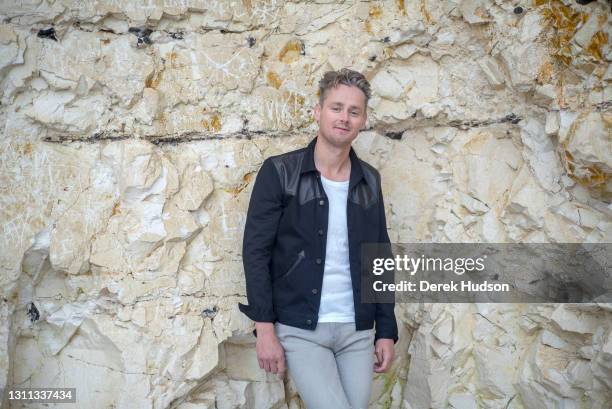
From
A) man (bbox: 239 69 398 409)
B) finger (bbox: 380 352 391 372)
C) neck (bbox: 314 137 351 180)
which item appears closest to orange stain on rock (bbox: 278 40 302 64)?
man (bbox: 239 69 398 409)

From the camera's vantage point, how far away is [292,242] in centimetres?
275

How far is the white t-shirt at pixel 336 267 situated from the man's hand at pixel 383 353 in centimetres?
26

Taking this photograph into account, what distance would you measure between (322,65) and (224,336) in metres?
1.41

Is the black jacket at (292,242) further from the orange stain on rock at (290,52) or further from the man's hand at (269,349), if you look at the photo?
the orange stain on rock at (290,52)

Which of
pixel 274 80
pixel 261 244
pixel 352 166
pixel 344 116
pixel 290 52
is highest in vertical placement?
pixel 290 52

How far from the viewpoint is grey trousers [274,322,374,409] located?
8.65ft

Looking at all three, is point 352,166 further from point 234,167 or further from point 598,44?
point 598,44

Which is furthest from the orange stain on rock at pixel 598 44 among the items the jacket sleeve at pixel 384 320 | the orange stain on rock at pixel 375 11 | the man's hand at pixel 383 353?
the man's hand at pixel 383 353

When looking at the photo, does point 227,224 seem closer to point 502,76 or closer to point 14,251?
point 14,251

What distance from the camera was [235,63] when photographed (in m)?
3.21

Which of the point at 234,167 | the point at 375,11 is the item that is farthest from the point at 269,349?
the point at 375,11

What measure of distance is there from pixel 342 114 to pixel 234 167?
712 millimetres

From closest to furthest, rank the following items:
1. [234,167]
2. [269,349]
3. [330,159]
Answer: [269,349] → [330,159] → [234,167]

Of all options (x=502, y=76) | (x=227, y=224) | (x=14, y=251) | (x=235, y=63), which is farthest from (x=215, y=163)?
(x=502, y=76)
